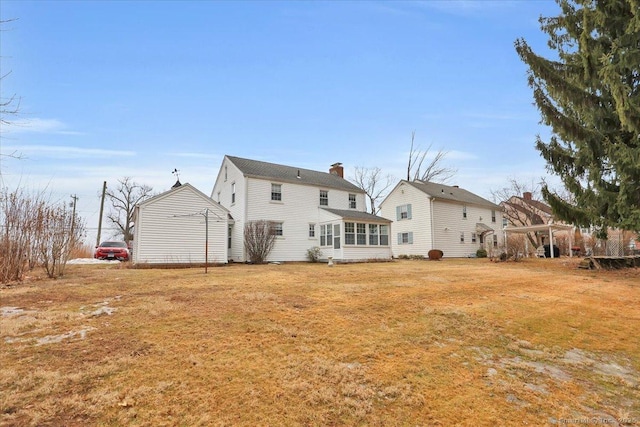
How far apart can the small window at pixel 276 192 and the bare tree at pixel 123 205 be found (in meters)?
29.5

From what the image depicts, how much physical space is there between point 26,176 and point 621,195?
20.8 metres

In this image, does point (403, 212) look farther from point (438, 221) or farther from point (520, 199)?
point (520, 199)

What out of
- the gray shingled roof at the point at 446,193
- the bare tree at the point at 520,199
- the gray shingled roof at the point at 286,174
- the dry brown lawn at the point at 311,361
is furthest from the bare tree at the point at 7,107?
the bare tree at the point at 520,199

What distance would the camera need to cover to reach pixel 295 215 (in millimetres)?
22688

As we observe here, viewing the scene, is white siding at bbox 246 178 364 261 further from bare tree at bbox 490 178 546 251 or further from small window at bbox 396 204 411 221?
bare tree at bbox 490 178 546 251

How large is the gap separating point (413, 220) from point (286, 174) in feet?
37.9

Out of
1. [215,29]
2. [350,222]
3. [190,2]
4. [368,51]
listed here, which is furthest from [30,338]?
[350,222]

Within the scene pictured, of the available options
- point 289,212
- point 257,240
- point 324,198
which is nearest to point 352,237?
point 324,198

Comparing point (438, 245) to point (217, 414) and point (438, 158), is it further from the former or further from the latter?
point (217, 414)

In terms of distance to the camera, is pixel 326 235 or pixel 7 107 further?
pixel 326 235

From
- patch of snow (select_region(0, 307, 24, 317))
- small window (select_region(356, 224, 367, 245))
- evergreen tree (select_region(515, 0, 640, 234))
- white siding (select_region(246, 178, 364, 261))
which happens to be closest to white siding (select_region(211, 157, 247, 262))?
white siding (select_region(246, 178, 364, 261))

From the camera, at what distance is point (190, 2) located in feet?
37.1

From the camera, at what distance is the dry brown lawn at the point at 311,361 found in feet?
9.43

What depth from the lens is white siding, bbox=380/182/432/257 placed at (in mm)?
26000
